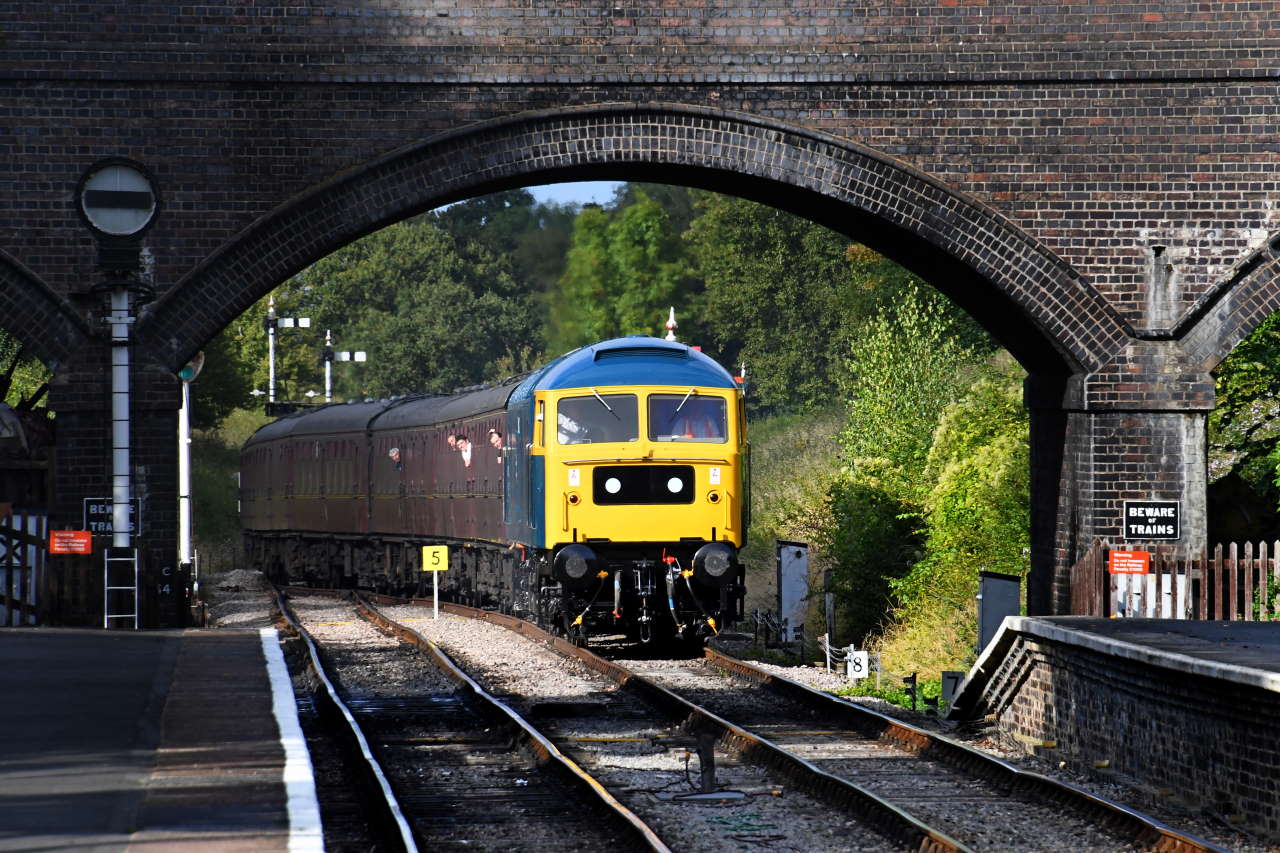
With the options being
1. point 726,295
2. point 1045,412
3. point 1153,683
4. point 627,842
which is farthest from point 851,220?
point 726,295

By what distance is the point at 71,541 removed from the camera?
18.5 m

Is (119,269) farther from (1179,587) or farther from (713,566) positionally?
(1179,587)

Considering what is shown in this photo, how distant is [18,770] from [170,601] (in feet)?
29.5

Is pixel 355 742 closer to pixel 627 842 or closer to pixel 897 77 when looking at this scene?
pixel 627 842

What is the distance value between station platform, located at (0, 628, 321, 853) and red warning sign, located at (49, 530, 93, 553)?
1973mm

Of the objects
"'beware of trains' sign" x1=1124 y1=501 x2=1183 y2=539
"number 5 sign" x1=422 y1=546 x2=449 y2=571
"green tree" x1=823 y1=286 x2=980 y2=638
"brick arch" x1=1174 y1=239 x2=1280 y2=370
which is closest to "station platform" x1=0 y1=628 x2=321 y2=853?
"'beware of trains' sign" x1=1124 y1=501 x2=1183 y2=539

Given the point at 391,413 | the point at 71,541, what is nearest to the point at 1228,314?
the point at 71,541

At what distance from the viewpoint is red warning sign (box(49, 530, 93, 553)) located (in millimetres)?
18531

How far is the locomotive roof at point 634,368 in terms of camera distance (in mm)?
20484

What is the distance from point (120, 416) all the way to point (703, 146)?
6.28 m

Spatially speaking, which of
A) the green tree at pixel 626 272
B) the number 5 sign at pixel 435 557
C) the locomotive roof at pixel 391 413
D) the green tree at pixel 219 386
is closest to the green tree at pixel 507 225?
the green tree at pixel 626 272

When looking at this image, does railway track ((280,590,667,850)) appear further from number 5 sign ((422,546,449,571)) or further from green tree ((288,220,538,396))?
green tree ((288,220,538,396))

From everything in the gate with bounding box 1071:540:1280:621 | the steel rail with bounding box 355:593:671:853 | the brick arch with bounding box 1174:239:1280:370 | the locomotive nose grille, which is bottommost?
the steel rail with bounding box 355:593:671:853

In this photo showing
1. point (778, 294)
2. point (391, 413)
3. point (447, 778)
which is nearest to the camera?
point (447, 778)
